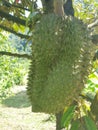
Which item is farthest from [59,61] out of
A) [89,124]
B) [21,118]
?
[21,118]

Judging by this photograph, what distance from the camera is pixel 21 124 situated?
4223mm

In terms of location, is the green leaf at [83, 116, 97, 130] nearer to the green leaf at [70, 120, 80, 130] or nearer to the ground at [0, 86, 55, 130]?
the green leaf at [70, 120, 80, 130]

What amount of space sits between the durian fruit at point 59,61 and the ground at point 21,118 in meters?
2.89

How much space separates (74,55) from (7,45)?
4.42 m

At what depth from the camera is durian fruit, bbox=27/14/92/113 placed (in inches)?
33.4

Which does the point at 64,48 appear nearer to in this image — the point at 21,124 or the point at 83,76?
the point at 83,76

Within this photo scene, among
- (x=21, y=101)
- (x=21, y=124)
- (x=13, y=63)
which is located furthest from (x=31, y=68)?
(x=21, y=101)

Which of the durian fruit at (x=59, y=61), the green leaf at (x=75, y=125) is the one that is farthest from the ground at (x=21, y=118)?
the durian fruit at (x=59, y=61)

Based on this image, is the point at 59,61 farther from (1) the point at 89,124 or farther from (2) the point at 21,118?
(2) the point at 21,118

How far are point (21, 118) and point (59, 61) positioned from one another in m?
3.86

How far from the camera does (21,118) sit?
4.63 metres

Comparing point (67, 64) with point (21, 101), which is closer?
point (67, 64)

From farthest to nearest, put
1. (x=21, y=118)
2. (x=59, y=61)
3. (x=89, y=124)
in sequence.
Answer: (x=21, y=118) < (x=89, y=124) < (x=59, y=61)

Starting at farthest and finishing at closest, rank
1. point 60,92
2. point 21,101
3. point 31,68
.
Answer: point 21,101, point 31,68, point 60,92
